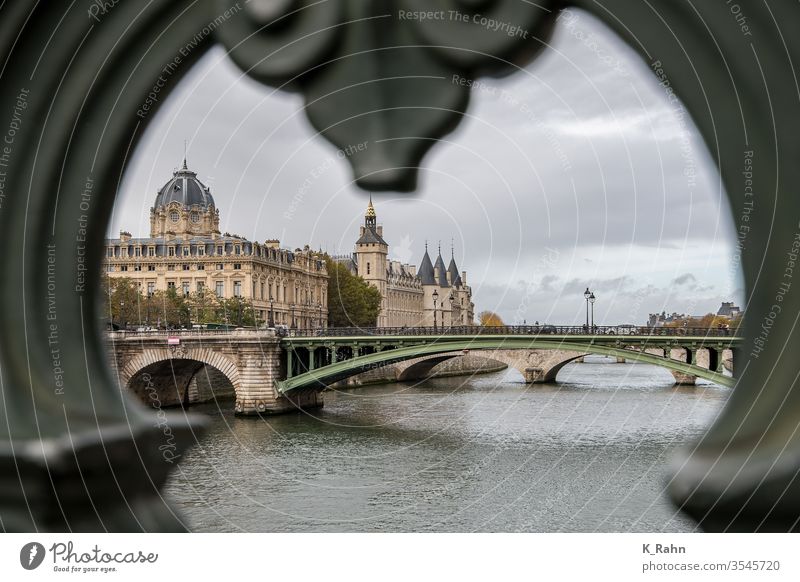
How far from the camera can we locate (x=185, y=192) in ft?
176

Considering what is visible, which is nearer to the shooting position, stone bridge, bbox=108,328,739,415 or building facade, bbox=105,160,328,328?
stone bridge, bbox=108,328,739,415

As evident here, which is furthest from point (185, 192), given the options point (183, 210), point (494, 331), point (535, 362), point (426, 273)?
point (426, 273)

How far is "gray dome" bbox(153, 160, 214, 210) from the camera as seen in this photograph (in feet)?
174

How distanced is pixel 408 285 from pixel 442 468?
67.5 metres

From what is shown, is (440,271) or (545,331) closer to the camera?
(545,331)

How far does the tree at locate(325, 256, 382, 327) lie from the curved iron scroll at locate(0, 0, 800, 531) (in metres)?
48.1

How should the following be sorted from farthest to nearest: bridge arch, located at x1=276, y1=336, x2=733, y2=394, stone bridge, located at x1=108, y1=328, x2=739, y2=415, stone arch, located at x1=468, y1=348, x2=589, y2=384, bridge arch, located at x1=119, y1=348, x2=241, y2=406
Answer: stone arch, located at x1=468, y1=348, x2=589, y2=384
bridge arch, located at x1=119, y1=348, x2=241, y2=406
stone bridge, located at x1=108, y1=328, x2=739, y2=415
bridge arch, located at x1=276, y1=336, x2=733, y2=394

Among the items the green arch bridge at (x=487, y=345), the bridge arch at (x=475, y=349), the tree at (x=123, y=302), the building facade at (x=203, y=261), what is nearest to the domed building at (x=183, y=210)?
the building facade at (x=203, y=261)

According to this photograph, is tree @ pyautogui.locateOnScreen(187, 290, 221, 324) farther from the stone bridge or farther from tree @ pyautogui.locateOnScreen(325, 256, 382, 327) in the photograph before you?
tree @ pyautogui.locateOnScreen(325, 256, 382, 327)

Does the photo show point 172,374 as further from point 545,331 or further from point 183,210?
A: point 183,210

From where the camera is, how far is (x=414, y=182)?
7.99 m

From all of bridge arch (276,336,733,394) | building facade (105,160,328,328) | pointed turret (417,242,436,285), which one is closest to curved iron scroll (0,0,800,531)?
bridge arch (276,336,733,394)

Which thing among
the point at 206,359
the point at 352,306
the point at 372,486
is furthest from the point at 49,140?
the point at 352,306
